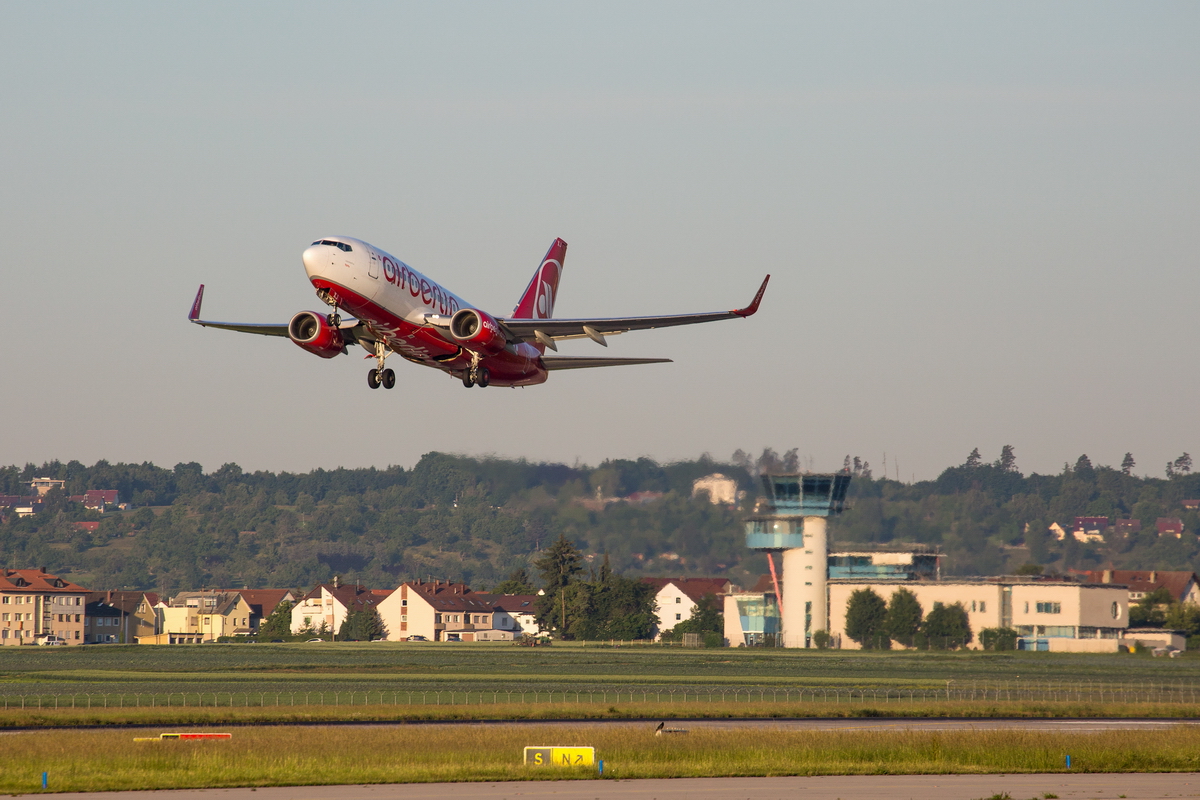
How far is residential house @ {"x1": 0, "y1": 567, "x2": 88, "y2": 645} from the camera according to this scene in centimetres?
18325

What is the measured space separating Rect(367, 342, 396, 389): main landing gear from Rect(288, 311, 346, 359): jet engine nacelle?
79.4 inches

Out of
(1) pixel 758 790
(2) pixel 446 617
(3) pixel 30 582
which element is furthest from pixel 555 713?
(3) pixel 30 582

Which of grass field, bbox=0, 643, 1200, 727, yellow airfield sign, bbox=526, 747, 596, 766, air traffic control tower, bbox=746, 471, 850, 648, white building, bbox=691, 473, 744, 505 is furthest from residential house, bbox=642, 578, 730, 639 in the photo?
yellow airfield sign, bbox=526, 747, 596, 766

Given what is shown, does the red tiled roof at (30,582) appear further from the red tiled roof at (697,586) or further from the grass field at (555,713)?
the grass field at (555,713)

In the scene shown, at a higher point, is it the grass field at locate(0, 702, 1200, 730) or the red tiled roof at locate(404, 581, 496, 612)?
the grass field at locate(0, 702, 1200, 730)

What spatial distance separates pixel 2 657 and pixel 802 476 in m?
80.9

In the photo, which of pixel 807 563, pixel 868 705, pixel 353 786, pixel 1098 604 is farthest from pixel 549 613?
pixel 353 786

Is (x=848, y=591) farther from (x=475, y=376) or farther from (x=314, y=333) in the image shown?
(x=314, y=333)

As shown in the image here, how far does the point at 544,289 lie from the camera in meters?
69.9

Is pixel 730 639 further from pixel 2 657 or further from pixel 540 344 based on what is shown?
pixel 540 344

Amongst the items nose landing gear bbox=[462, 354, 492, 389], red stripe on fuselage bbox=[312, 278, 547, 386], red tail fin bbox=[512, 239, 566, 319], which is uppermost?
red tail fin bbox=[512, 239, 566, 319]

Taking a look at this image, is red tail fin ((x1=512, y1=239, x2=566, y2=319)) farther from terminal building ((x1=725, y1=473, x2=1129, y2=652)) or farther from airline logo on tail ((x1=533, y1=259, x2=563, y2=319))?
terminal building ((x1=725, y1=473, x2=1129, y2=652))

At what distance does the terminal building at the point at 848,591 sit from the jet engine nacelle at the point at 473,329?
330 feet

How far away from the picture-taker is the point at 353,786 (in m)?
41.3
